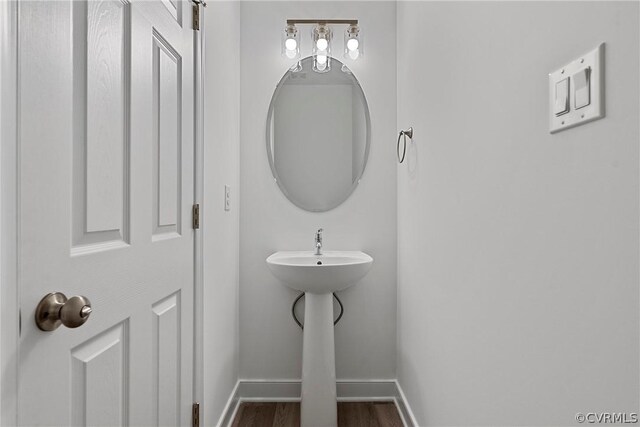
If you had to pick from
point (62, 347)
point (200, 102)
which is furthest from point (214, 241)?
point (62, 347)

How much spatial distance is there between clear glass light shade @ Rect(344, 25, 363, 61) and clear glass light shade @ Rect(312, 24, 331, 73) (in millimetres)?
103

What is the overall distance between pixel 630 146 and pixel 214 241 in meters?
1.44

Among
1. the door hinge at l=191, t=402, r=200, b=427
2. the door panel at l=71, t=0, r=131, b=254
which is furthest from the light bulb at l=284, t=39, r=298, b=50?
the door hinge at l=191, t=402, r=200, b=427

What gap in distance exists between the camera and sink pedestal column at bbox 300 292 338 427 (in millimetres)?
1858

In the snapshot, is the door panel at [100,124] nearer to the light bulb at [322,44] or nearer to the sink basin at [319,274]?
the sink basin at [319,274]

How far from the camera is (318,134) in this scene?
223 centimetres

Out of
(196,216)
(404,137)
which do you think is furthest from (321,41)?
(196,216)

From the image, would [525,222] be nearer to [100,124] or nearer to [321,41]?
[100,124]

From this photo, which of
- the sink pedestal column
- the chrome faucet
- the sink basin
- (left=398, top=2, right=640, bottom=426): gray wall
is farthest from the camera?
the chrome faucet

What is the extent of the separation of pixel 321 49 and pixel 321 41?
0.13 ft

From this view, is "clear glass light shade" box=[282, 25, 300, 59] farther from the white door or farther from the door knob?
the door knob

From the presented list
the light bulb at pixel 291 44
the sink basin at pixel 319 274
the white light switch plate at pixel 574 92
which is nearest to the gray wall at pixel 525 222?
the white light switch plate at pixel 574 92

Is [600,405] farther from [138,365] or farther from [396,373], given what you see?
[396,373]

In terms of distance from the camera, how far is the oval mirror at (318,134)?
2205 mm
